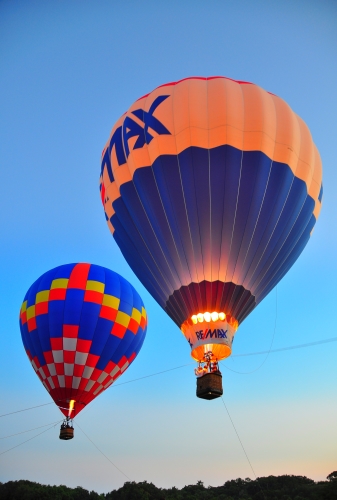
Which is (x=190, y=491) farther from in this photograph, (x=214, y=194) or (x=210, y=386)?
(x=214, y=194)

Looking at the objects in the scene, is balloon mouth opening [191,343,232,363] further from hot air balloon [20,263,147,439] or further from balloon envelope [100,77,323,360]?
hot air balloon [20,263,147,439]

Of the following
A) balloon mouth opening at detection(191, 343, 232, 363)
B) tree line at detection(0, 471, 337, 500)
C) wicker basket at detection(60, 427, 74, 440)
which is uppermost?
balloon mouth opening at detection(191, 343, 232, 363)

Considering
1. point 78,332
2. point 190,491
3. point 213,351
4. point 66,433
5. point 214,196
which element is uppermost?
point 214,196

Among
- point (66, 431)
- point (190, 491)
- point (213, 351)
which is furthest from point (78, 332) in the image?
point (190, 491)

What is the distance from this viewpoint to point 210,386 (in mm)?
7637

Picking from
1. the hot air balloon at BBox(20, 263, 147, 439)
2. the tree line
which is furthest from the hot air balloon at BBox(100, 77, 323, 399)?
the tree line

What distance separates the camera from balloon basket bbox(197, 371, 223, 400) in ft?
25.1

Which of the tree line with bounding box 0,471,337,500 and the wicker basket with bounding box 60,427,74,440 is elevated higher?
the wicker basket with bounding box 60,427,74,440

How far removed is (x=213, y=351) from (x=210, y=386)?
662 mm

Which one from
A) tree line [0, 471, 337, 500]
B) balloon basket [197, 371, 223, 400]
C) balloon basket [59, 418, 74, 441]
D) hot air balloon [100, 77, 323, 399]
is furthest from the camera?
tree line [0, 471, 337, 500]

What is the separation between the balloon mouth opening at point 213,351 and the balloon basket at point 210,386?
0.34m

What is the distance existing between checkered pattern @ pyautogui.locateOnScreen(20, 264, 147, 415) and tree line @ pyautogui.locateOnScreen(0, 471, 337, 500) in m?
16.9

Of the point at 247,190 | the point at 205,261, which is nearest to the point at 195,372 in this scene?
the point at 205,261

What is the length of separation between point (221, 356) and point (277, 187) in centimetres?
344
